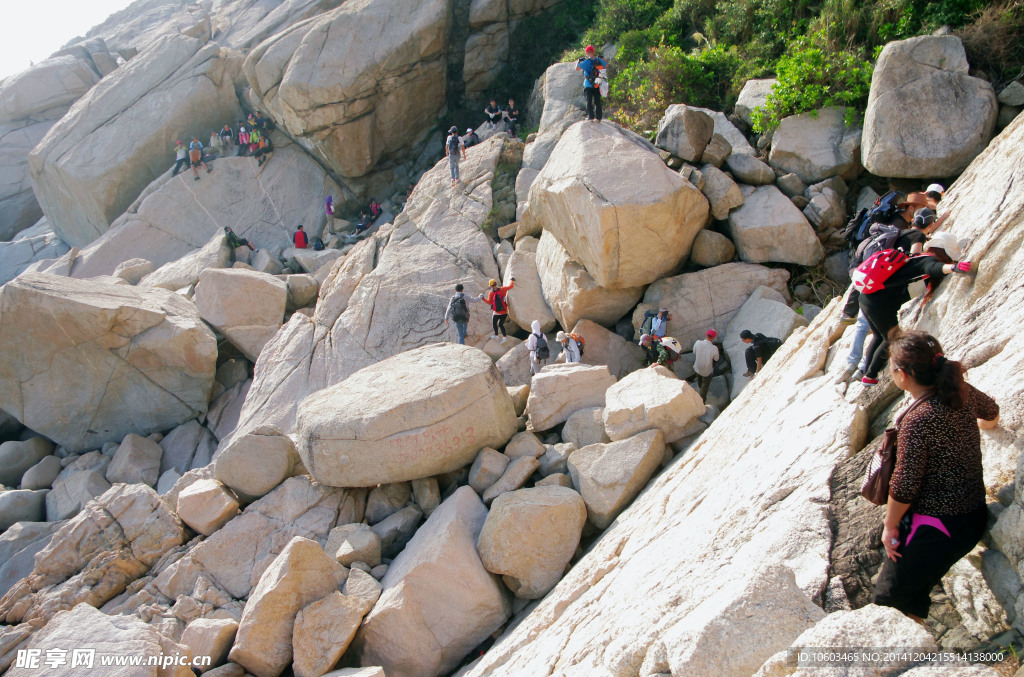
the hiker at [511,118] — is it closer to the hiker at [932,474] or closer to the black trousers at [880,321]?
the black trousers at [880,321]

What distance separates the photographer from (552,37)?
75.2 ft

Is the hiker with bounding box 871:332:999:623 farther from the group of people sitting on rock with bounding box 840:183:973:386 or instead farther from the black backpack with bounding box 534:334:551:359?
the black backpack with bounding box 534:334:551:359

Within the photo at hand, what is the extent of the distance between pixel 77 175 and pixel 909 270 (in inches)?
1184

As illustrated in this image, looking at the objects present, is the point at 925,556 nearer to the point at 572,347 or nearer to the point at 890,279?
the point at 890,279

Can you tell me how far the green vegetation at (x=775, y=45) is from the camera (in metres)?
10.2

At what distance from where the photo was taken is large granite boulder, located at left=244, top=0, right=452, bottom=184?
21672 mm

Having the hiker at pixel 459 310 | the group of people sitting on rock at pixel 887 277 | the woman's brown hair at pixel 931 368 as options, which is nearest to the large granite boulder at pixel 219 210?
the hiker at pixel 459 310

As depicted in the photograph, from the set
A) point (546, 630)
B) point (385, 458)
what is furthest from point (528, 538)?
point (385, 458)

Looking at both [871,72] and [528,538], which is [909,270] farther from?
[871,72]

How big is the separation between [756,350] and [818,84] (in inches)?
236

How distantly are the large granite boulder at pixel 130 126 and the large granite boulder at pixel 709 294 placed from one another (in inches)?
941

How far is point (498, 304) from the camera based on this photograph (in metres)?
13.1

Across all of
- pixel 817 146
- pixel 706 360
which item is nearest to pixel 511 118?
pixel 817 146

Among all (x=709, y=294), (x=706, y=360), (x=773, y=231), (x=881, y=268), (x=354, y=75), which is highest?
(x=354, y=75)
